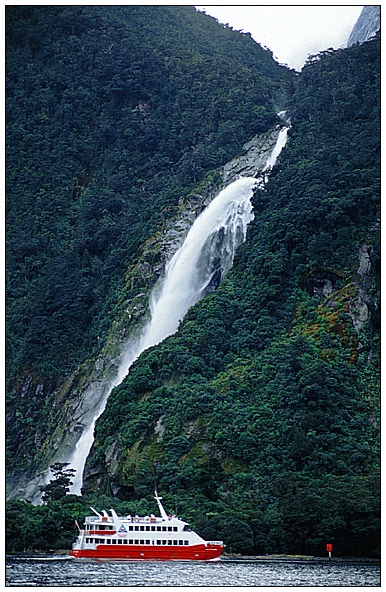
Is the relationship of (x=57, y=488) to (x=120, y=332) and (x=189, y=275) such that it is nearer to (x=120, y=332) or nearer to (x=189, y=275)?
(x=120, y=332)

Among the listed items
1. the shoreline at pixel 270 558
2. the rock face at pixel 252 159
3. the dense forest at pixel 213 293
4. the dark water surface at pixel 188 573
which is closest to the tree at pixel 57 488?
the dense forest at pixel 213 293

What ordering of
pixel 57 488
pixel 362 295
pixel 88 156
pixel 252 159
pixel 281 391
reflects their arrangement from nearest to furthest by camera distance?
1. pixel 281 391
2. pixel 57 488
3. pixel 362 295
4. pixel 252 159
5. pixel 88 156

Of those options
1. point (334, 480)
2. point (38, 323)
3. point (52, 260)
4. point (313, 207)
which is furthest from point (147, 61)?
point (334, 480)

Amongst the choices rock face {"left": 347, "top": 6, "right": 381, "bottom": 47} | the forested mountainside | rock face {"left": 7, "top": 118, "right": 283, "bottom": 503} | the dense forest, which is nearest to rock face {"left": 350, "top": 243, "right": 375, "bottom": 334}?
the dense forest

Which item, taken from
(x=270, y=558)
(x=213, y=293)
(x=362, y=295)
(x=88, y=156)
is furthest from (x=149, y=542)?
(x=88, y=156)

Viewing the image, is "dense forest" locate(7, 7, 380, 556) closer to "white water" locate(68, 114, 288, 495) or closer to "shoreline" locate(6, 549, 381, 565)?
"shoreline" locate(6, 549, 381, 565)

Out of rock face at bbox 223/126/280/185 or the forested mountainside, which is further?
rock face at bbox 223/126/280/185

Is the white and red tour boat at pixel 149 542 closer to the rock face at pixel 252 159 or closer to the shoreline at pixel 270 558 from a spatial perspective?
the shoreline at pixel 270 558
